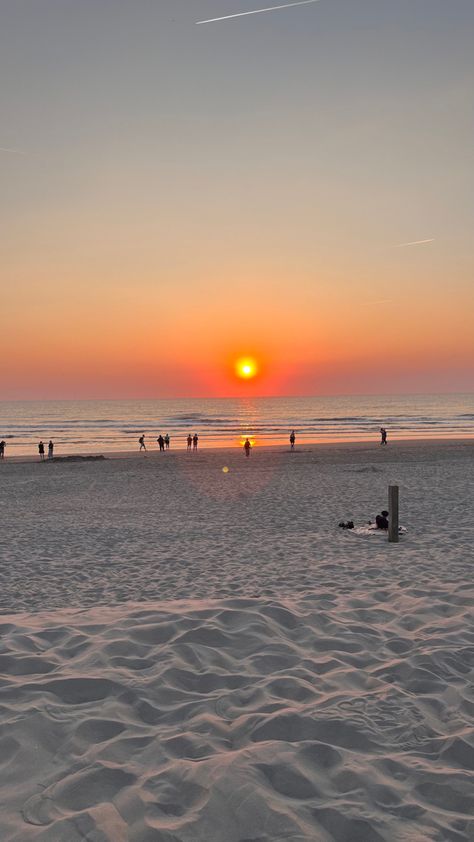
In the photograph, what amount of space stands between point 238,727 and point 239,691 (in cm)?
56

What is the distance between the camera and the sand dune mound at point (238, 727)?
322cm

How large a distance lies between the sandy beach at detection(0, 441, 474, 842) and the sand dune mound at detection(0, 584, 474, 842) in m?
0.01

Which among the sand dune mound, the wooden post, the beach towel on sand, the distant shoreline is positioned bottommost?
the sand dune mound

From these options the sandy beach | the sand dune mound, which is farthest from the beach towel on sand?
the sand dune mound

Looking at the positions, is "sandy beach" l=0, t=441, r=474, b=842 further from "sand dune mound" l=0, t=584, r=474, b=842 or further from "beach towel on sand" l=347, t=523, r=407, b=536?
"beach towel on sand" l=347, t=523, r=407, b=536

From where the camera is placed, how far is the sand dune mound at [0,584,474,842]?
322 cm

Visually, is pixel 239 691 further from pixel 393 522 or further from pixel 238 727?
pixel 393 522

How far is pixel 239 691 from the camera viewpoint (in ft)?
15.6

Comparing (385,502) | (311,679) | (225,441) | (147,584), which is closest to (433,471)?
(385,502)

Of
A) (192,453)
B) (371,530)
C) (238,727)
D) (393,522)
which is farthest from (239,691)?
(192,453)

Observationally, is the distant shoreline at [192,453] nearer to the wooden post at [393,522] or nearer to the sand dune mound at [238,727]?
the wooden post at [393,522]

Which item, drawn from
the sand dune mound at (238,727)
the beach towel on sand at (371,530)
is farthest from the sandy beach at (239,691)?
the beach towel on sand at (371,530)

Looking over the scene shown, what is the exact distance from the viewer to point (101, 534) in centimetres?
1279

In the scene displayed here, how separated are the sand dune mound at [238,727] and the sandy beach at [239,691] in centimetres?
1
